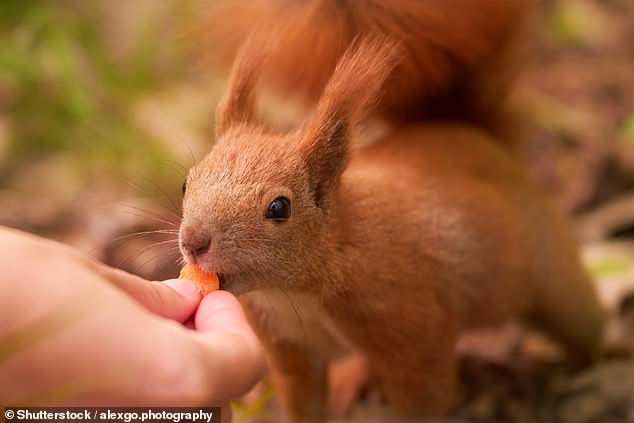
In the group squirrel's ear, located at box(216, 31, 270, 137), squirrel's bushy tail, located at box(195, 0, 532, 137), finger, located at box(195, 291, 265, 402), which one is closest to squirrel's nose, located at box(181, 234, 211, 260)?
finger, located at box(195, 291, 265, 402)

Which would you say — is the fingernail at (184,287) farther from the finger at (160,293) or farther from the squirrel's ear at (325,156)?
the squirrel's ear at (325,156)

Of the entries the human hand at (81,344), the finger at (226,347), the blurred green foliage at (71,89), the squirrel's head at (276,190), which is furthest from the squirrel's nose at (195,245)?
the blurred green foliage at (71,89)

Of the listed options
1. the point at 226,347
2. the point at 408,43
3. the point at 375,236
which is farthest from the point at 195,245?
the point at 408,43

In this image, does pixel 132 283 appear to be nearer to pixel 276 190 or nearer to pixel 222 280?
pixel 222 280

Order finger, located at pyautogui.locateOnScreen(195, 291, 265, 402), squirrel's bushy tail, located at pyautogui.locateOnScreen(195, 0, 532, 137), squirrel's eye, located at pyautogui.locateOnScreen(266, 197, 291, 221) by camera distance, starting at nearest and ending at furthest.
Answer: finger, located at pyautogui.locateOnScreen(195, 291, 265, 402) < squirrel's eye, located at pyautogui.locateOnScreen(266, 197, 291, 221) < squirrel's bushy tail, located at pyautogui.locateOnScreen(195, 0, 532, 137)

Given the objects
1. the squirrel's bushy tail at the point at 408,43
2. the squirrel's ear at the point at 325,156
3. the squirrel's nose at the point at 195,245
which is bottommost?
the squirrel's nose at the point at 195,245

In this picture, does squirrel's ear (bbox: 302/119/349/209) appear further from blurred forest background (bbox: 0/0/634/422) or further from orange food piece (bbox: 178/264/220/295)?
blurred forest background (bbox: 0/0/634/422)
